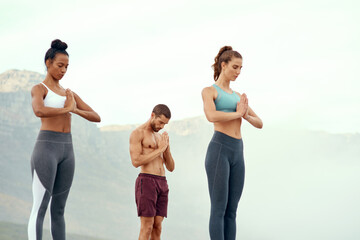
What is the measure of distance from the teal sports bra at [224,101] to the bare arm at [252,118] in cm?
23

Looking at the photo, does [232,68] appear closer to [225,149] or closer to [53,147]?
[225,149]

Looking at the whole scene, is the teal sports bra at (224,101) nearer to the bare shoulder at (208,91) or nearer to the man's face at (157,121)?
the bare shoulder at (208,91)

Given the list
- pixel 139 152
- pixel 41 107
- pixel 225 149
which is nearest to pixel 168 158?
pixel 139 152

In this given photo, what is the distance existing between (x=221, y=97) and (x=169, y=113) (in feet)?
2.59

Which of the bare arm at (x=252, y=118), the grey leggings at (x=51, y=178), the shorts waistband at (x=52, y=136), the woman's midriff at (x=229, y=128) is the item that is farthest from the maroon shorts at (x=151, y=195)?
the bare arm at (x=252, y=118)

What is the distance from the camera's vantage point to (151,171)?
272 inches

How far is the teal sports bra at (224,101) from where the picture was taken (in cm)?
686

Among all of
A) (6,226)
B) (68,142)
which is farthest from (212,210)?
(6,226)

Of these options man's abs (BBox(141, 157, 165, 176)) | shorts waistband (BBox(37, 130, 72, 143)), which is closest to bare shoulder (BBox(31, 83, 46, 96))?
shorts waistband (BBox(37, 130, 72, 143))

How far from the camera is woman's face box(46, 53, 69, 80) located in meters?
6.63

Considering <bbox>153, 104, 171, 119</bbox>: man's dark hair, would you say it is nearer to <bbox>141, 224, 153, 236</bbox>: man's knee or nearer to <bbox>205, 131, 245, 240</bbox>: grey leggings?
<bbox>205, 131, 245, 240</bbox>: grey leggings

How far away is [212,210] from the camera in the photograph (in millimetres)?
6621

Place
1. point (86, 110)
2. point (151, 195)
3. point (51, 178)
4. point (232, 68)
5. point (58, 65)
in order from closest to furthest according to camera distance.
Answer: point (51, 178), point (58, 65), point (151, 195), point (232, 68), point (86, 110)

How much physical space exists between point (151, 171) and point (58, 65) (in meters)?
2.00
